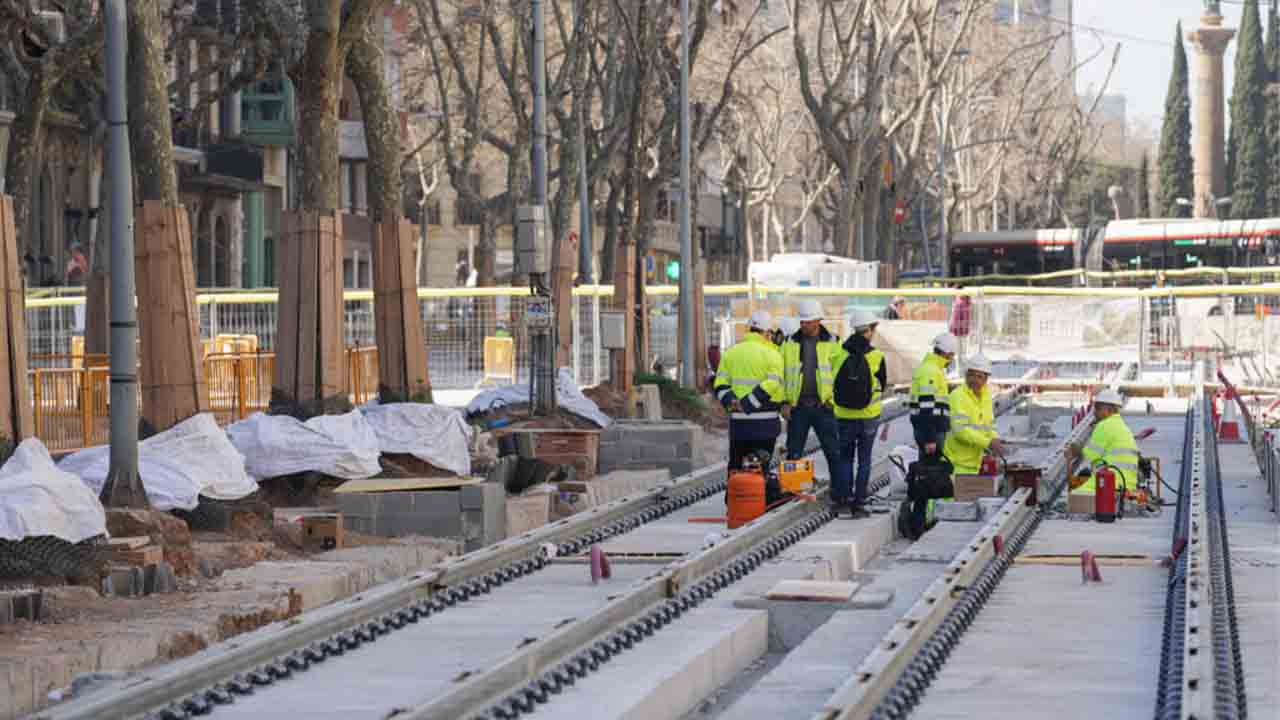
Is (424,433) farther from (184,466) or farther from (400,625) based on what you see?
(400,625)

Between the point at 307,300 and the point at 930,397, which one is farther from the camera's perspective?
the point at 307,300

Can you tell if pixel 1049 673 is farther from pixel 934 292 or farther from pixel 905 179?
pixel 905 179

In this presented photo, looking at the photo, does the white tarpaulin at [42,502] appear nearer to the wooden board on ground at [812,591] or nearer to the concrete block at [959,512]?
the wooden board on ground at [812,591]

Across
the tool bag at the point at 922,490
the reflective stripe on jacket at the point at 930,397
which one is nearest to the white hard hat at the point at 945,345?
the reflective stripe on jacket at the point at 930,397

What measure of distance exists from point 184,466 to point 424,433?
455cm

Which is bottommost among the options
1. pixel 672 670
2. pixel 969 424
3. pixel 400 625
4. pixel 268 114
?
pixel 400 625

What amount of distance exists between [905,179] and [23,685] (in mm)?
54857

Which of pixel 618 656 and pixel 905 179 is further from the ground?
pixel 905 179

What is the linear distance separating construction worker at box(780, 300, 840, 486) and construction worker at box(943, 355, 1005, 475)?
1185mm

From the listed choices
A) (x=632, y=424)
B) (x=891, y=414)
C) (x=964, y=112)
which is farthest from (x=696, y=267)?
(x=964, y=112)

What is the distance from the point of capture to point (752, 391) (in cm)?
2145

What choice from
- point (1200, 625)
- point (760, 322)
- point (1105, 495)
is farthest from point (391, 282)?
point (1200, 625)

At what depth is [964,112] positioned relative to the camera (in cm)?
8831

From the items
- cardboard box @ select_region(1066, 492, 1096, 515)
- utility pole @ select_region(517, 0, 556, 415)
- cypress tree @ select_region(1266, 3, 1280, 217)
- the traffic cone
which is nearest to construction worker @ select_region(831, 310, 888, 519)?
cardboard box @ select_region(1066, 492, 1096, 515)
